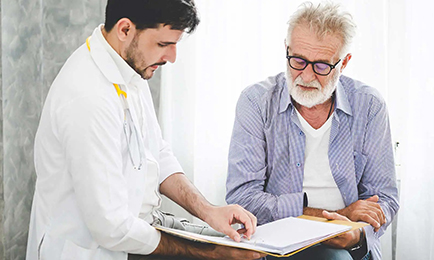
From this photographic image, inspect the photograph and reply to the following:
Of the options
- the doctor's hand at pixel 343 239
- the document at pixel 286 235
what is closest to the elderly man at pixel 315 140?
the doctor's hand at pixel 343 239

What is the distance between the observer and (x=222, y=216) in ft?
5.20

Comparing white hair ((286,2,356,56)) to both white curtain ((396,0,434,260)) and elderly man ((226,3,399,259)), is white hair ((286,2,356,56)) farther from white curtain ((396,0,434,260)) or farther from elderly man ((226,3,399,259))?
white curtain ((396,0,434,260))

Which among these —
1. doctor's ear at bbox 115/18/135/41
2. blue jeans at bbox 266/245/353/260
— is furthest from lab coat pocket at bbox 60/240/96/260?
blue jeans at bbox 266/245/353/260

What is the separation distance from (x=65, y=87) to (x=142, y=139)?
29 centimetres

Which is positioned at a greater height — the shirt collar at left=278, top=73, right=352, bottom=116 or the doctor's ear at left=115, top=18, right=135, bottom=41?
the doctor's ear at left=115, top=18, right=135, bottom=41

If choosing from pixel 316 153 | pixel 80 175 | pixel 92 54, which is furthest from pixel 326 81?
pixel 80 175

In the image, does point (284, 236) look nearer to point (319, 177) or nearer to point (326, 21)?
point (319, 177)

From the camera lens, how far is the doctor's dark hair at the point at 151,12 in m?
1.44

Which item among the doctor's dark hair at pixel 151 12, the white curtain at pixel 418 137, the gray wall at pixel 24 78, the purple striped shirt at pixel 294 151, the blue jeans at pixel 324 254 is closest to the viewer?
the doctor's dark hair at pixel 151 12

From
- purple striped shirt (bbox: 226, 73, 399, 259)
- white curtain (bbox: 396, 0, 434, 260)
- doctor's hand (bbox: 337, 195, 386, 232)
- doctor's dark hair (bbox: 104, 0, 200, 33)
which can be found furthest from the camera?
white curtain (bbox: 396, 0, 434, 260)

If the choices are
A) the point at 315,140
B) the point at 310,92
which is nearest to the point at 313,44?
the point at 310,92

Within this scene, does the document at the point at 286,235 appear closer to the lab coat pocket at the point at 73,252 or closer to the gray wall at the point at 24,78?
the lab coat pocket at the point at 73,252

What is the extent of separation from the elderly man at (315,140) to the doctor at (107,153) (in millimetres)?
330

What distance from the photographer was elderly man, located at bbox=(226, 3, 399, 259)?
1.83 meters
